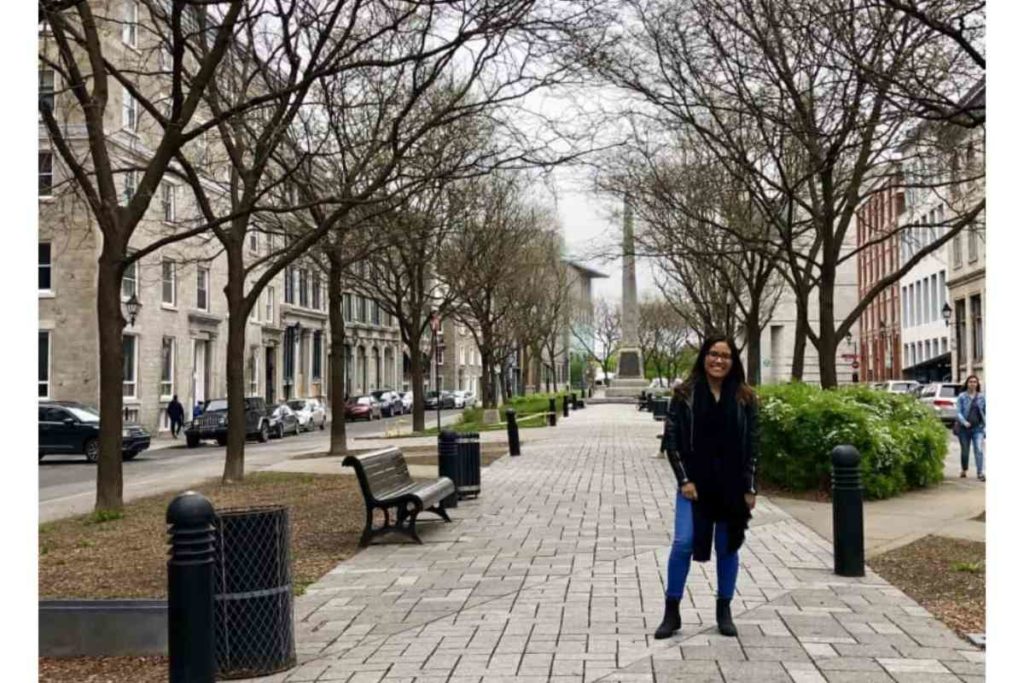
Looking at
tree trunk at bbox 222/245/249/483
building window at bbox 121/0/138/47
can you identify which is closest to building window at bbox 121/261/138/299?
building window at bbox 121/0/138/47

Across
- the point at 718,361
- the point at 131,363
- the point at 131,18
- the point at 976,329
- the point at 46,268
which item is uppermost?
the point at 131,18

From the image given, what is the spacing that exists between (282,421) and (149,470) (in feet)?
59.3

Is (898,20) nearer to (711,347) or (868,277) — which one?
(711,347)

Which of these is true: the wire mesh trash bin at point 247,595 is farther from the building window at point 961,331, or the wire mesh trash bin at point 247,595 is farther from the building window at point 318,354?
the building window at point 318,354

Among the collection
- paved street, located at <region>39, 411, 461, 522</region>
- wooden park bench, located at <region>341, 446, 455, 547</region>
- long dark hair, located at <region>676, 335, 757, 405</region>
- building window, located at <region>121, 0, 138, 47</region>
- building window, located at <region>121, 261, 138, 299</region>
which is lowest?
paved street, located at <region>39, 411, 461, 522</region>

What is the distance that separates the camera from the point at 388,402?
67.1 m

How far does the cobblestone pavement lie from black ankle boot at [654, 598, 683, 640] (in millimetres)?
101

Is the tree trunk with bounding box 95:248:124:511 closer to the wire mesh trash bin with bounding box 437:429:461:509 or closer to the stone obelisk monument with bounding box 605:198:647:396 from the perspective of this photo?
the wire mesh trash bin with bounding box 437:429:461:509

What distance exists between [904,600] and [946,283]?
196 ft

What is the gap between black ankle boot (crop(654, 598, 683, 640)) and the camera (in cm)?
713

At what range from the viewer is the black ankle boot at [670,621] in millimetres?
7129

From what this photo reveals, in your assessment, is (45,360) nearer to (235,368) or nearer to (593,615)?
(235,368)

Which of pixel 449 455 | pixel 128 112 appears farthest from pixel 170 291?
pixel 449 455

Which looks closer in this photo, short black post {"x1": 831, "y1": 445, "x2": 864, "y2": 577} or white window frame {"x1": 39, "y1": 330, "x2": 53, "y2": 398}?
short black post {"x1": 831, "y1": 445, "x2": 864, "y2": 577}
